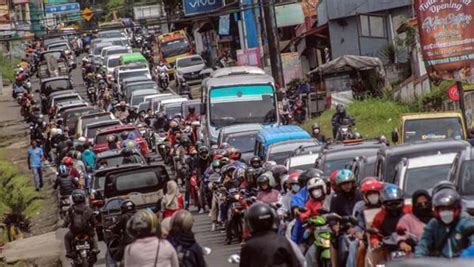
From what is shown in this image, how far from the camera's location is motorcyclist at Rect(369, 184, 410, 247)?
1446 cm

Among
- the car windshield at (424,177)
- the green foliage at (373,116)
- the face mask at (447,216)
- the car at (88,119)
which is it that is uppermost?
the face mask at (447,216)

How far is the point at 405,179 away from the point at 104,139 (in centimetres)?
2423

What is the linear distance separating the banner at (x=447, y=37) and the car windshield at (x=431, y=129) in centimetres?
404

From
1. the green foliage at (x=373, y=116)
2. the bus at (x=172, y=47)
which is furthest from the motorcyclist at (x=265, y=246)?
the bus at (x=172, y=47)

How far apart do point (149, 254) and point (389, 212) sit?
292 centimetres

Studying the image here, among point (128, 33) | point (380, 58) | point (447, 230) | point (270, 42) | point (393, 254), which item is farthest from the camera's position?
point (128, 33)

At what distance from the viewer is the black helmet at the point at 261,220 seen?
12188 millimetres

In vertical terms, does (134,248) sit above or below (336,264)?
above

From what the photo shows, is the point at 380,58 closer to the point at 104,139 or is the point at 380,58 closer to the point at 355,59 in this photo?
the point at 355,59

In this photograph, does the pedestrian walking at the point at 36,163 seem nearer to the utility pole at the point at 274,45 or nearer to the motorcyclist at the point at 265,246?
the utility pole at the point at 274,45

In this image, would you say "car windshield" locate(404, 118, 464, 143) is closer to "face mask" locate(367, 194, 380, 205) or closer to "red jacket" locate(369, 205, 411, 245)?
"face mask" locate(367, 194, 380, 205)

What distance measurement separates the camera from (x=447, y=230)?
12539mm

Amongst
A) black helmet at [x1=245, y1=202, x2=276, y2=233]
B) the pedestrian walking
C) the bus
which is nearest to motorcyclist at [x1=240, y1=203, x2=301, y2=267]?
black helmet at [x1=245, y1=202, x2=276, y2=233]

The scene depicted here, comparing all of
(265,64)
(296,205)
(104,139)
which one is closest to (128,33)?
(265,64)
